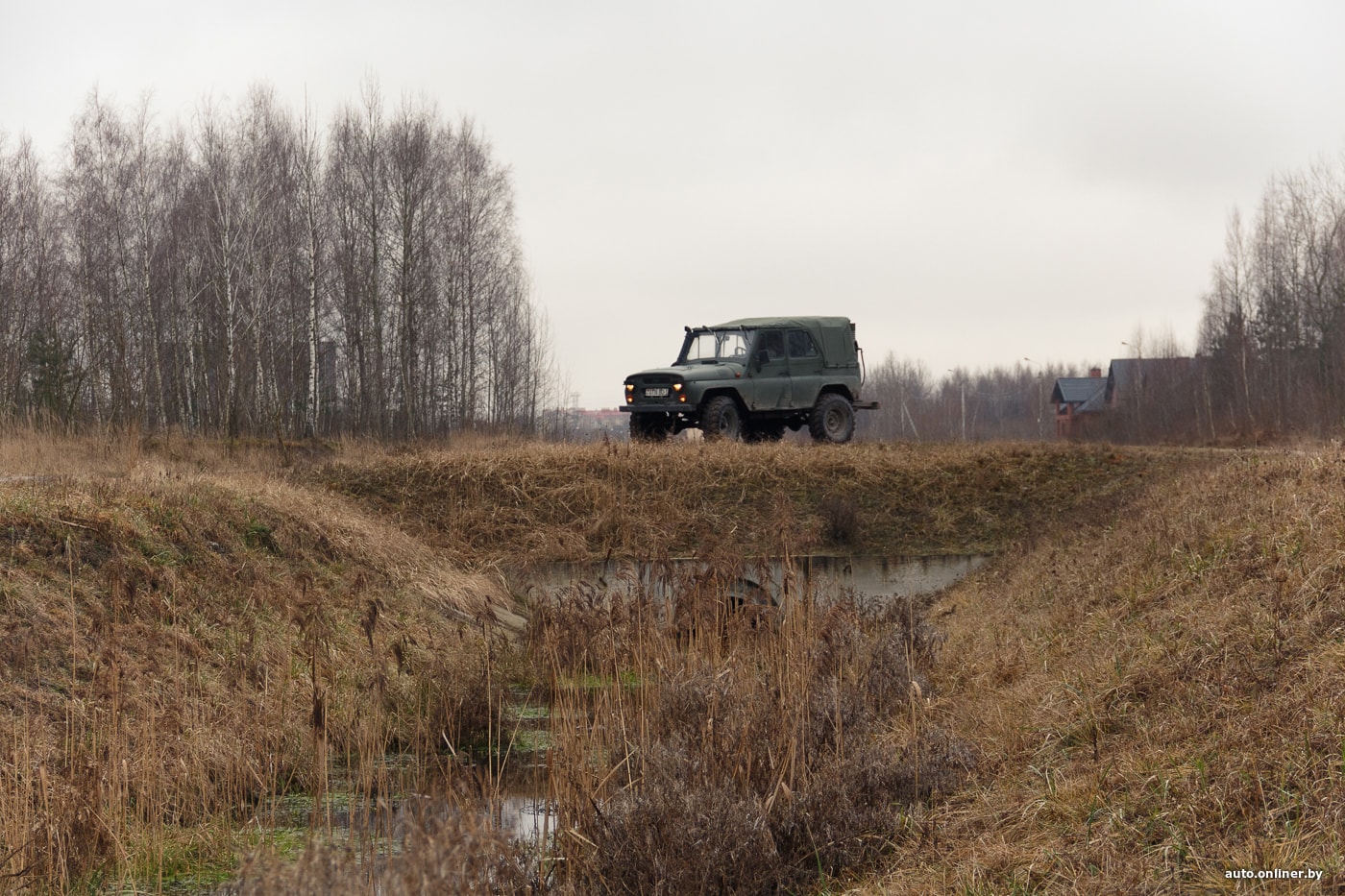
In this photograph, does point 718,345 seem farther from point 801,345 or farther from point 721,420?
point 721,420

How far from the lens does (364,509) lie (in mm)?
15781

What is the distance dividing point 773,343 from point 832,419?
185 centimetres

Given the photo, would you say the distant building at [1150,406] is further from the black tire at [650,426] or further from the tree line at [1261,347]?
the black tire at [650,426]

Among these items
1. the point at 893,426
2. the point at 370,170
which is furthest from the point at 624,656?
the point at 893,426

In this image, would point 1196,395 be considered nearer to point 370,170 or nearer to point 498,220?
point 498,220

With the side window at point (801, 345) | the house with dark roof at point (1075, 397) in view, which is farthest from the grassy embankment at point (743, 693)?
the house with dark roof at point (1075, 397)

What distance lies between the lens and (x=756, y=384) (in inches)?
749

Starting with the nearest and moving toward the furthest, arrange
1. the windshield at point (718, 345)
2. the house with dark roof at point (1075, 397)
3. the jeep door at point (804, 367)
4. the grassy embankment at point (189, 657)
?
the grassy embankment at point (189, 657) → the windshield at point (718, 345) → the jeep door at point (804, 367) → the house with dark roof at point (1075, 397)

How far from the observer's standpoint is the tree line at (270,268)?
28906 mm

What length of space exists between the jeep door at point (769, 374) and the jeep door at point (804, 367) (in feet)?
0.53

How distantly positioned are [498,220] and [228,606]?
83.2 feet

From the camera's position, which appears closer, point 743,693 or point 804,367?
point 743,693

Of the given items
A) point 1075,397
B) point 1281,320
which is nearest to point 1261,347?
point 1281,320

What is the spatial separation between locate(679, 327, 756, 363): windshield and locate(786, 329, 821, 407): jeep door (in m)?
0.84
